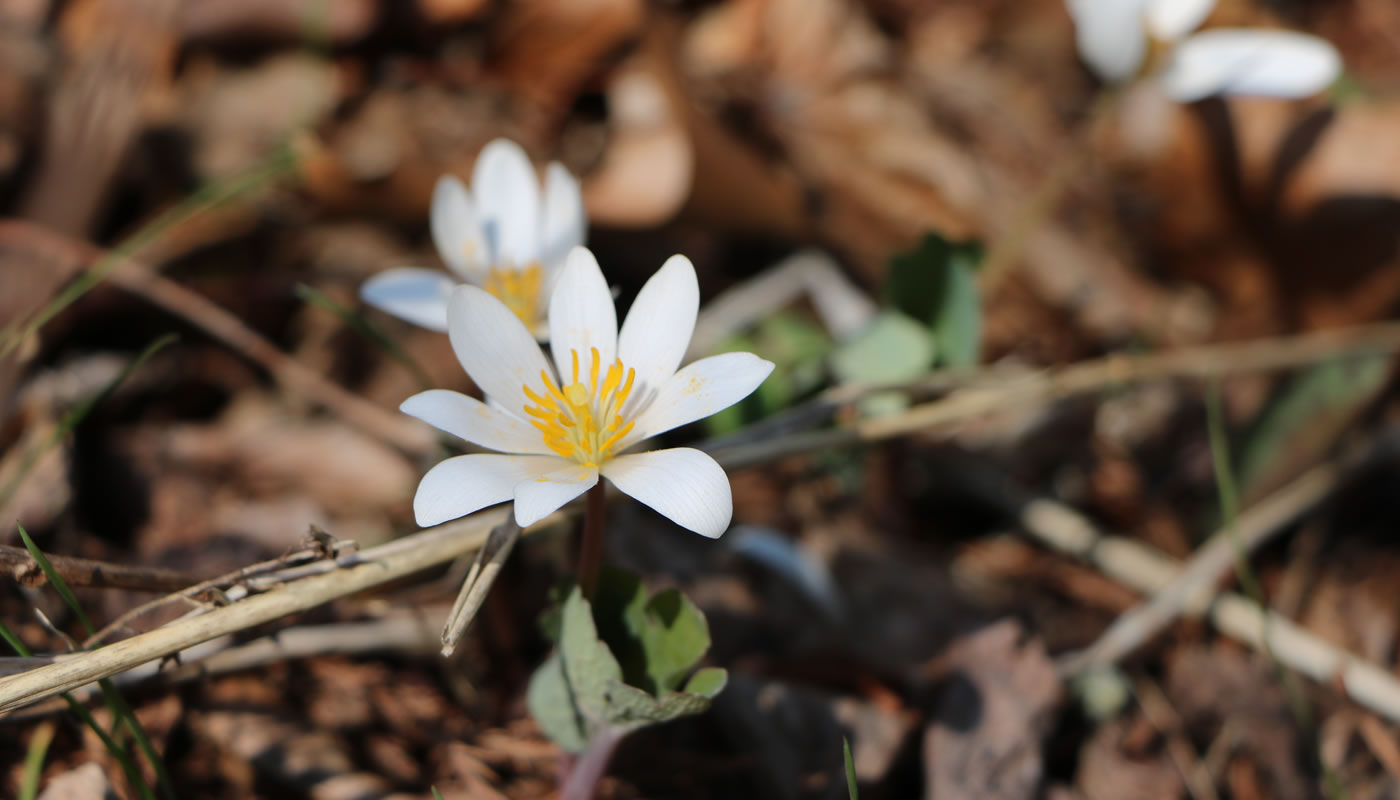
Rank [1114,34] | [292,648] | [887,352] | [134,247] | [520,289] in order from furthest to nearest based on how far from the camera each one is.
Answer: [1114,34] → [887,352] → [134,247] → [520,289] → [292,648]

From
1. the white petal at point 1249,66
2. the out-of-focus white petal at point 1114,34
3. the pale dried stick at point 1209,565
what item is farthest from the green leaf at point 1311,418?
the out-of-focus white petal at point 1114,34

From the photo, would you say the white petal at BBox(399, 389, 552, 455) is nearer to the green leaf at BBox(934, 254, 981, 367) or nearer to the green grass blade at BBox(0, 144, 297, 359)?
the green grass blade at BBox(0, 144, 297, 359)

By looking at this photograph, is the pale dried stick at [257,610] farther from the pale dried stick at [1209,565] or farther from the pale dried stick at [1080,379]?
the pale dried stick at [1209,565]

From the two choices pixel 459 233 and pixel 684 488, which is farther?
pixel 459 233

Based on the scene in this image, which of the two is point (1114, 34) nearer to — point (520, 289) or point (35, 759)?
point (520, 289)

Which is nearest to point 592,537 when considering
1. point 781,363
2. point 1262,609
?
point 781,363

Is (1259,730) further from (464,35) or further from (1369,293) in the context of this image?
(464,35)

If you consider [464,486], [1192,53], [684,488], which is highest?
[1192,53]
